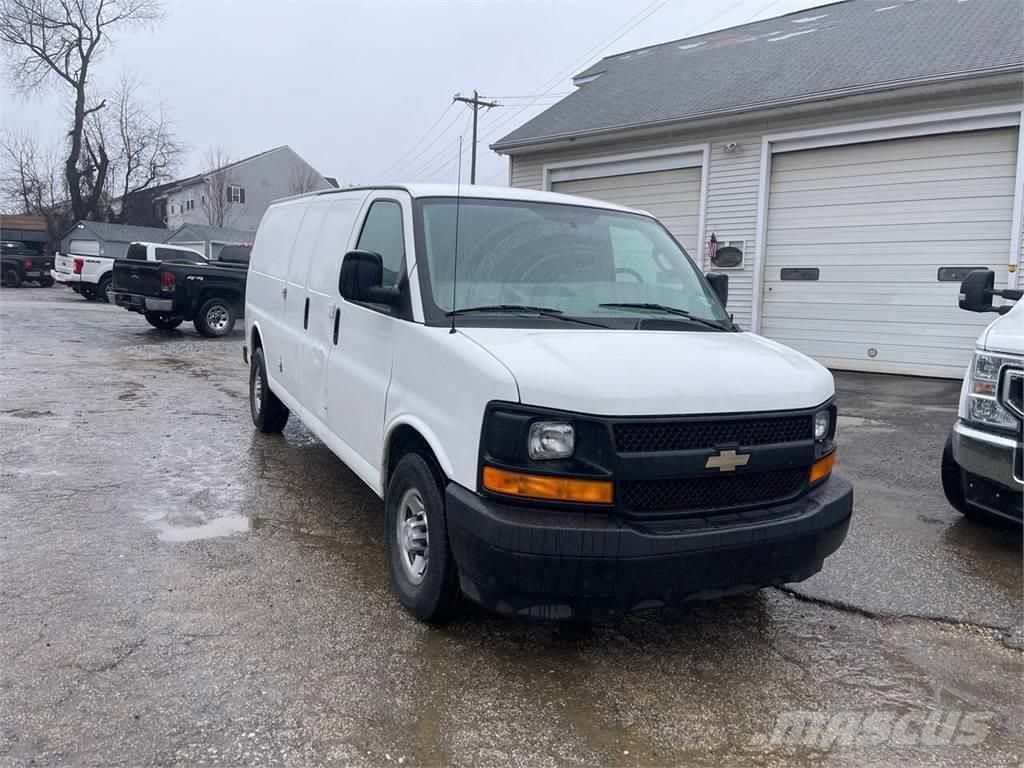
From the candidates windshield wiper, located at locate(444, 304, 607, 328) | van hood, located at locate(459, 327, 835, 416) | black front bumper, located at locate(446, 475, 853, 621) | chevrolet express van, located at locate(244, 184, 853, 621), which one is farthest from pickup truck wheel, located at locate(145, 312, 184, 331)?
black front bumper, located at locate(446, 475, 853, 621)

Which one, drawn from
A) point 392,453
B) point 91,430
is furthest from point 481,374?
point 91,430

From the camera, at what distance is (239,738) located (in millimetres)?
2596

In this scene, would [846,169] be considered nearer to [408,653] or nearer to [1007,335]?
[1007,335]

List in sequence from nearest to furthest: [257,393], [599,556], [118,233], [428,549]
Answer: [599,556] < [428,549] < [257,393] < [118,233]

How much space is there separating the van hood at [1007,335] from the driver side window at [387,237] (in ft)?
10.4

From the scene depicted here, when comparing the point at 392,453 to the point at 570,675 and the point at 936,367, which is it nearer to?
the point at 570,675

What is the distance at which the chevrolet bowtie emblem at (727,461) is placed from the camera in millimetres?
2953

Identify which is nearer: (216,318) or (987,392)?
(987,392)

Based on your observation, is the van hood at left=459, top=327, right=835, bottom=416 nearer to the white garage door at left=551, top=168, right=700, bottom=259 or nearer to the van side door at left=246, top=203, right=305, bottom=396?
the van side door at left=246, top=203, right=305, bottom=396

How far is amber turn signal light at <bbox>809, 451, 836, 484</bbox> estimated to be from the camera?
10.9 feet

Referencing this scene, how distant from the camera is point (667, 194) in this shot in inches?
542

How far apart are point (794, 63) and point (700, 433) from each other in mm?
12317

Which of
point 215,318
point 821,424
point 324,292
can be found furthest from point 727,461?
point 215,318

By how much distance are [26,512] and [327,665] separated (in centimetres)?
281
